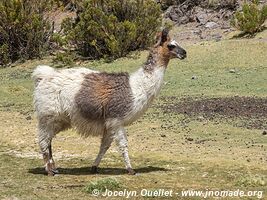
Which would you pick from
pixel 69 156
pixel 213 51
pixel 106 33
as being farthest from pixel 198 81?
pixel 69 156

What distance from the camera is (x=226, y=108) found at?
1466 cm

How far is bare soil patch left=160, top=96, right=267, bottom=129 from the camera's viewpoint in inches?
530

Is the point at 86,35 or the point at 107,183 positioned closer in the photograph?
the point at 107,183

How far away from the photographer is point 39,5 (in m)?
27.1

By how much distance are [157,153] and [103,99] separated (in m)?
2.19

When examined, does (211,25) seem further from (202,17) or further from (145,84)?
(145,84)

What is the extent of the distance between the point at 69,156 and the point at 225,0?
19.9 metres

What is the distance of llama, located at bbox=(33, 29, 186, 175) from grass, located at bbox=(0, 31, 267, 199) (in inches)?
25.9

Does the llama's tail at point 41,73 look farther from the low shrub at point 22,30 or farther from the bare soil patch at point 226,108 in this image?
the low shrub at point 22,30

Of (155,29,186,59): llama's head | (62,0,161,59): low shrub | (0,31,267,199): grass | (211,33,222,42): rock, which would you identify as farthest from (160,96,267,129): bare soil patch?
(211,33,222,42): rock

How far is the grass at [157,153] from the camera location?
8266 millimetres

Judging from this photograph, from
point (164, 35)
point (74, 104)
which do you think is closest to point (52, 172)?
point (74, 104)

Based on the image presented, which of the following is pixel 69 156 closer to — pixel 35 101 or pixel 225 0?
pixel 35 101

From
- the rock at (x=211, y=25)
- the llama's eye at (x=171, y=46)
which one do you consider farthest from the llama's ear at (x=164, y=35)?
the rock at (x=211, y=25)
